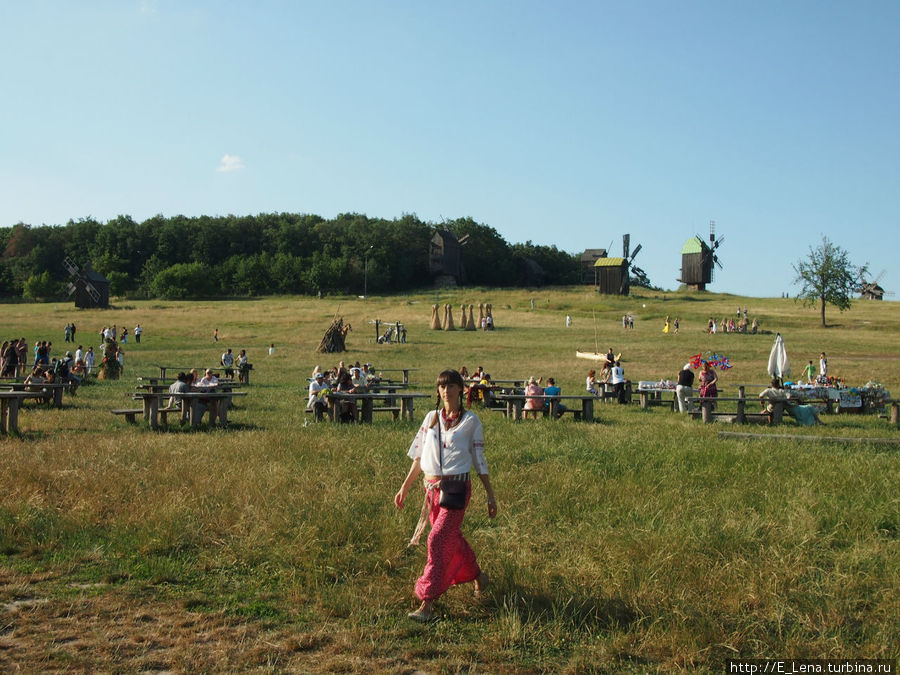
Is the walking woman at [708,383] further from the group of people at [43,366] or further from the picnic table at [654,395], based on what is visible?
the group of people at [43,366]

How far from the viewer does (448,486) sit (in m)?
5.02

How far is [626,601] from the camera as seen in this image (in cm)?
495

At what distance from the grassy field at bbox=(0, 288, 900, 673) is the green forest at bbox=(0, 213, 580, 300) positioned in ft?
301

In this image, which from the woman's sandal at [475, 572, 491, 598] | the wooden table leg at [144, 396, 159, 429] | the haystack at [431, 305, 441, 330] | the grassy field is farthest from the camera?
the haystack at [431, 305, 441, 330]

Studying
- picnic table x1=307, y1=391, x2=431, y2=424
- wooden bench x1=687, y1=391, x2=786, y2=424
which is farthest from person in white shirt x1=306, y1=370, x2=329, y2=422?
wooden bench x1=687, y1=391, x2=786, y2=424

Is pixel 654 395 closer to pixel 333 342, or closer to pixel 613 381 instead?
pixel 613 381

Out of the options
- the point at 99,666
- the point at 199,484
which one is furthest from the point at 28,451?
the point at 99,666

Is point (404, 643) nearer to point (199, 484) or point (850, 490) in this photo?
point (199, 484)

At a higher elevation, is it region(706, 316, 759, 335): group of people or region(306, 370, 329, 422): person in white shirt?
region(706, 316, 759, 335): group of people

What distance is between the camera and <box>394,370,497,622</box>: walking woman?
488 cm

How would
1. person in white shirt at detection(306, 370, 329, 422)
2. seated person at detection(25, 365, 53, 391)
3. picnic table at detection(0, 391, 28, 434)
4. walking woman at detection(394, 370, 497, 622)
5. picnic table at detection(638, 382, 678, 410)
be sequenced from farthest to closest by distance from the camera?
1. picnic table at detection(638, 382, 678, 410)
2. seated person at detection(25, 365, 53, 391)
3. person in white shirt at detection(306, 370, 329, 422)
4. picnic table at detection(0, 391, 28, 434)
5. walking woman at detection(394, 370, 497, 622)

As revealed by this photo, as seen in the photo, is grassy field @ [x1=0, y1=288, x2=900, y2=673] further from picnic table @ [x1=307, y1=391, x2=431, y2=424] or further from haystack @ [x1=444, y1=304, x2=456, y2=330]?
haystack @ [x1=444, y1=304, x2=456, y2=330]

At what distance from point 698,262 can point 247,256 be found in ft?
223

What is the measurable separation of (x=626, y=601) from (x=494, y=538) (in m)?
1.54
